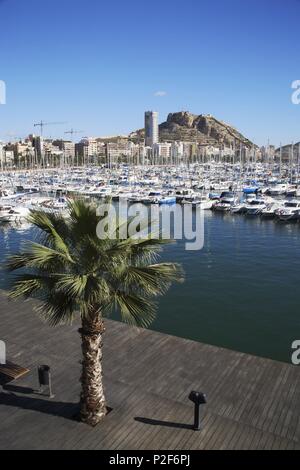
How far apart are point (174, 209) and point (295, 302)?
125 ft

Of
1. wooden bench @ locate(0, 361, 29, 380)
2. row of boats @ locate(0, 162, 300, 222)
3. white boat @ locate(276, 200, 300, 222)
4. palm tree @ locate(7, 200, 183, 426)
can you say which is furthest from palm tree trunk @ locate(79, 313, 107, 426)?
white boat @ locate(276, 200, 300, 222)

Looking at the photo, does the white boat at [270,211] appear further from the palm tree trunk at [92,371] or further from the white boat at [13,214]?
the palm tree trunk at [92,371]

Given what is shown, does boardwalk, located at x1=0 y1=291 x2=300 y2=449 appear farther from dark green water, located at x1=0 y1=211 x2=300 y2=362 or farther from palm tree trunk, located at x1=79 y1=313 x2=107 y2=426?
dark green water, located at x1=0 y1=211 x2=300 y2=362

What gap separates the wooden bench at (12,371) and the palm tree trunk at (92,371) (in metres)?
3.23

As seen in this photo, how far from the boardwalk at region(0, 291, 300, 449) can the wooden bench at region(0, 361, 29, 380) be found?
0.21 m

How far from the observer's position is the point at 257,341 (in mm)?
18562

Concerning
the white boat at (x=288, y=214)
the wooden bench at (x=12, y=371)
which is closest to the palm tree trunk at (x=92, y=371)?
the wooden bench at (x=12, y=371)

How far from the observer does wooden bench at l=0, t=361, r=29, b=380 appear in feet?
37.8

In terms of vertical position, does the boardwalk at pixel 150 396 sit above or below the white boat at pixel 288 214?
below

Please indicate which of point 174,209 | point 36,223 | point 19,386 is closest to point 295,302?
point 19,386

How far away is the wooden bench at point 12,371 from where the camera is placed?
37.8 feet

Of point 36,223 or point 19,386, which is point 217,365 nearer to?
point 19,386

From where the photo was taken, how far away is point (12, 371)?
38.6 feet

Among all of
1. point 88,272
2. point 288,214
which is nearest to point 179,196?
point 288,214
